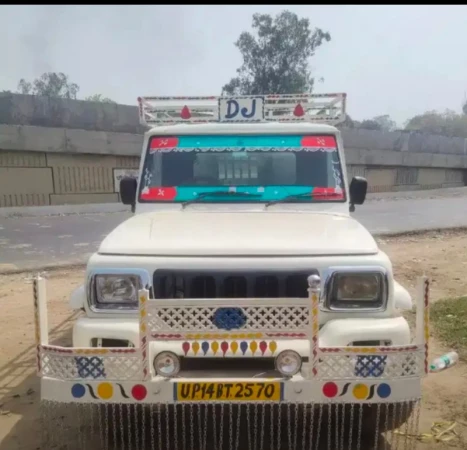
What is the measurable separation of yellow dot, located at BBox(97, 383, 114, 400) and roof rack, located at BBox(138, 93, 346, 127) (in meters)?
2.93

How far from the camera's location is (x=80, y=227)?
1275 cm

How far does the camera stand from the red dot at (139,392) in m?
2.58

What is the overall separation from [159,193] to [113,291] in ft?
4.77

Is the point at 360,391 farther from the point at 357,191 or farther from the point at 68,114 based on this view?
the point at 68,114

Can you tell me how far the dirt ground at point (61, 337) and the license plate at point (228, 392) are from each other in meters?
1.26

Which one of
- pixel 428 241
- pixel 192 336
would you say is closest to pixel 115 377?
pixel 192 336

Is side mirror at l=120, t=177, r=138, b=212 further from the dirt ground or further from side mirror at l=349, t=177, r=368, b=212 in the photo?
side mirror at l=349, t=177, r=368, b=212

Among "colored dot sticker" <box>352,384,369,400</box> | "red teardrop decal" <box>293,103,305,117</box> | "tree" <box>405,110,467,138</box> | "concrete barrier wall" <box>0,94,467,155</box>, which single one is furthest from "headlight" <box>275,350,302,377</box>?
"tree" <box>405,110,467,138</box>

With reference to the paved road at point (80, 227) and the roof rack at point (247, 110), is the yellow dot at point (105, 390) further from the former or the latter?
the paved road at point (80, 227)

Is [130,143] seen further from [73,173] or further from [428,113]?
[428,113]

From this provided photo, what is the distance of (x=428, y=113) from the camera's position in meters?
79.7

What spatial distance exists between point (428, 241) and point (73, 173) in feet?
36.5

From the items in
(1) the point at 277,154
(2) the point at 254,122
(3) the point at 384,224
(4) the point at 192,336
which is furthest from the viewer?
(3) the point at 384,224

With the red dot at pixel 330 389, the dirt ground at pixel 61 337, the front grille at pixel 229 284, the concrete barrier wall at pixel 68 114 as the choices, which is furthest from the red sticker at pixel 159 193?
the concrete barrier wall at pixel 68 114
